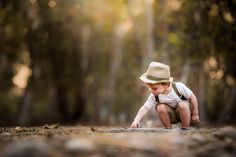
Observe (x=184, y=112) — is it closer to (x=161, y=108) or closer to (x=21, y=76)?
(x=161, y=108)

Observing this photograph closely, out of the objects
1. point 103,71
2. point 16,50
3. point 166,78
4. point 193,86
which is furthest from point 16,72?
point 166,78

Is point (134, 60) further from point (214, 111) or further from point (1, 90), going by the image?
point (1, 90)

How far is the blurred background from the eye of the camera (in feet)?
69.1

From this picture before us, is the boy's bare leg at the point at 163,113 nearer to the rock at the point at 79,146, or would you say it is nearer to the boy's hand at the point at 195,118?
the boy's hand at the point at 195,118

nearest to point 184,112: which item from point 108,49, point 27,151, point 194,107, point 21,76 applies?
point 194,107

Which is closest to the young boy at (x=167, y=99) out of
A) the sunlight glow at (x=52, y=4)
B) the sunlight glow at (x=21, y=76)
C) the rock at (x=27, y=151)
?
the rock at (x=27, y=151)

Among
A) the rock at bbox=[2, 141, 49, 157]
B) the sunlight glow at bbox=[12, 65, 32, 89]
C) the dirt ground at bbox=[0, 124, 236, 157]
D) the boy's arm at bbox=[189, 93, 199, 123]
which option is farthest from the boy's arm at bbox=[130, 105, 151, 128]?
the sunlight glow at bbox=[12, 65, 32, 89]

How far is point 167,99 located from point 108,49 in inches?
1403

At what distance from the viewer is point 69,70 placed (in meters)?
34.5

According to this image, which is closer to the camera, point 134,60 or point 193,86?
point 193,86

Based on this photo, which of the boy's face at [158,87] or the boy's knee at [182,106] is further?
the boy's face at [158,87]

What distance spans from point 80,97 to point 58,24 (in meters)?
8.78

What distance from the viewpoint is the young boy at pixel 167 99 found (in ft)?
30.1

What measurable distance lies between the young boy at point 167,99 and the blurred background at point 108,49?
872 centimetres
